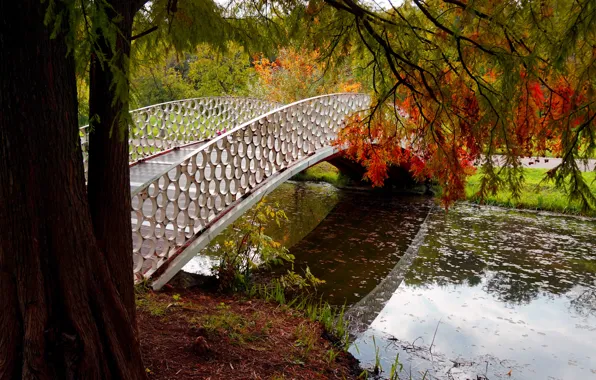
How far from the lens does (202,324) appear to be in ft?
13.9

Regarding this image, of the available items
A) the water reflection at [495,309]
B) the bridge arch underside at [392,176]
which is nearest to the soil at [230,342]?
the water reflection at [495,309]

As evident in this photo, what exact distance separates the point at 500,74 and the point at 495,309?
4.40 meters

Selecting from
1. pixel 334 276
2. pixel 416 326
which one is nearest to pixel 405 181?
pixel 334 276

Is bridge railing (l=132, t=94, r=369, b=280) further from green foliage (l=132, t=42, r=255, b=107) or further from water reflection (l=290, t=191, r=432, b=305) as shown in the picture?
green foliage (l=132, t=42, r=255, b=107)

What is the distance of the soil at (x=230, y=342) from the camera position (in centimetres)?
352

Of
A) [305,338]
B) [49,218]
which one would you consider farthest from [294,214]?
[49,218]

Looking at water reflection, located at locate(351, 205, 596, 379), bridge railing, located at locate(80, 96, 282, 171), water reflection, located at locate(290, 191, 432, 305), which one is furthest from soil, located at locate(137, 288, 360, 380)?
bridge railing, located at locate(80, 96, 282, 171)

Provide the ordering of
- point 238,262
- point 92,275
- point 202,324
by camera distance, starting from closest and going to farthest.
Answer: point 92,275, point 202,324, point 238,262

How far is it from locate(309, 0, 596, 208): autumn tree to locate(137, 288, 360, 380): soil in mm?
1881

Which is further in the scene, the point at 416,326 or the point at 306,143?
the point at 306,143

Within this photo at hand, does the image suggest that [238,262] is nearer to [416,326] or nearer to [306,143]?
[416,326]

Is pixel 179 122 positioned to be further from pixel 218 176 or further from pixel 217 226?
pixel 217 226

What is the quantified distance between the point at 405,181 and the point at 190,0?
42.7ft

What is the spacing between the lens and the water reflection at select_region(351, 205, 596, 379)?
5141mm
